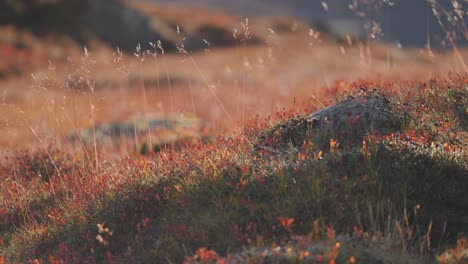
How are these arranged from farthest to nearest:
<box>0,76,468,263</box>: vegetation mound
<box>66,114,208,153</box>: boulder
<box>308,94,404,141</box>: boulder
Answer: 1. <box>66,114,208,153</box>: boulder
2. <box>308,94,404,141</box>: boulder
3. <box>0,76,468,263</box>: vegetation mound

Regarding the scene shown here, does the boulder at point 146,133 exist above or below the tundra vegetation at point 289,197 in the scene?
below

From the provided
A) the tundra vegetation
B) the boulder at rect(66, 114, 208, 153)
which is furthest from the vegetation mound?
the boulder at rect(66, 114, 208, 153)

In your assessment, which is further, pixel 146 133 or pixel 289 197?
pixel 146 133

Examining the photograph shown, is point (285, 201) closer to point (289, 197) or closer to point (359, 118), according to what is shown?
point (289, 197)

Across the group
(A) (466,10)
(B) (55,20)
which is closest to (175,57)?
(B) (55,20)

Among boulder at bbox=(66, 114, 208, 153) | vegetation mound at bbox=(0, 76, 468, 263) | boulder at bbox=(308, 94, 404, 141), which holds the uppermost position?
boulder at bbox=(308, 94, 404, 141)

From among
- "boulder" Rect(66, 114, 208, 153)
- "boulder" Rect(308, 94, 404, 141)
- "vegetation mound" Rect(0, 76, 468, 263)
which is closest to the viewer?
"vegetation mound" Rect(0, 76, 468, 263)

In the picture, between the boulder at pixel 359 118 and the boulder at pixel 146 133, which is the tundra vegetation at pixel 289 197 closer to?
the boulder at pixel 359 118

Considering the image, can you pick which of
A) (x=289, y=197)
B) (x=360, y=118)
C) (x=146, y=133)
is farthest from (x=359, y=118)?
(x=146, y=133)

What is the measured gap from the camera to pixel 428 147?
6.19 metres

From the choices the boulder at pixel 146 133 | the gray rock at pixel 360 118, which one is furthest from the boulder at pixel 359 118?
the boulder at pixel 146 133

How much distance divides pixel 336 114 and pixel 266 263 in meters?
2.86

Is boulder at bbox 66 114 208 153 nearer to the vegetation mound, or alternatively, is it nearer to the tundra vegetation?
the tundra vegetation

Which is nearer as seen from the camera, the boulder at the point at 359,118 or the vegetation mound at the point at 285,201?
the vegetation mound at the point at 285,201
